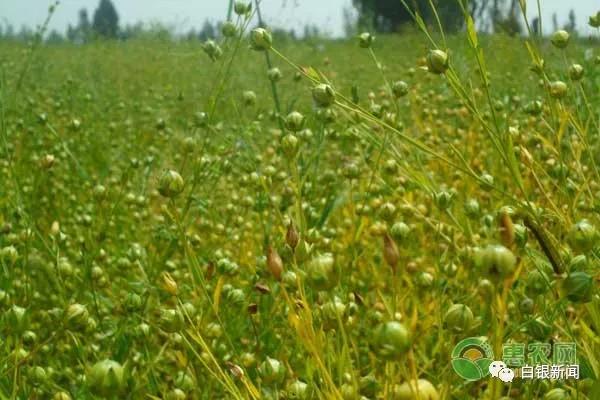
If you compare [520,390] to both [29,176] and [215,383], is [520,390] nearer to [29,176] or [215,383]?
[215,383]

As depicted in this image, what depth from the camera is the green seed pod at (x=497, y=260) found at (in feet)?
1.39

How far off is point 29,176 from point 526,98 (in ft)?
5.09

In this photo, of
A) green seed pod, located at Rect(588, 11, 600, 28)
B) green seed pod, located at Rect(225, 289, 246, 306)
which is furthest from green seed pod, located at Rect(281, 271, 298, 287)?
green seed pod, located at Rect(588, 11, 600, 28)

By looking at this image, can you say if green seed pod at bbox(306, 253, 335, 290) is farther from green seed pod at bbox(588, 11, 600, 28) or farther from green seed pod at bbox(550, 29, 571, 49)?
green seed pod at bbox(588, 11, 600, 28)

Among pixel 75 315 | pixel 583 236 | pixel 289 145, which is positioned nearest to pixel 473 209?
pixel 289 145

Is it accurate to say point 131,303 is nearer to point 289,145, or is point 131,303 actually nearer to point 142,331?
point 142,331

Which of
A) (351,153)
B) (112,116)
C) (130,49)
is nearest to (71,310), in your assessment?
(351,153)

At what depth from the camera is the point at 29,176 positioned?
180 centimetres

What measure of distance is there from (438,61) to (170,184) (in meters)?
0.24

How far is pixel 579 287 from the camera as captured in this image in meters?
0.47

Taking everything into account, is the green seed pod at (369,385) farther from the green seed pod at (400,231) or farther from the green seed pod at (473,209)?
the green seed pod at (473,209)

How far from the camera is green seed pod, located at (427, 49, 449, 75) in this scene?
61 cm

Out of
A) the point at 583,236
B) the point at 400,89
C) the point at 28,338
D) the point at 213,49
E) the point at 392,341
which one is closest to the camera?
the point at 392,341

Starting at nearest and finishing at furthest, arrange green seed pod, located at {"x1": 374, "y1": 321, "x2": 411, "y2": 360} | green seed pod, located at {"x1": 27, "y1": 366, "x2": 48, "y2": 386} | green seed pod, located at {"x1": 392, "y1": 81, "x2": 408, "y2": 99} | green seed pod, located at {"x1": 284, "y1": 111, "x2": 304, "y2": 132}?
green seed pod, located at {"x1": 374, "y1": 321, "x2": 411, "y2": 360}, green seed pod, located at {"x1": 27, "y1": 366, "x2": 48, "y2": 386}, green seed pod, located at {"x1": 284, "y1": 111, "x2": 304, "y2": 132}, green seed pod, located at {"x1": 392, "y1": 81, "x2": 408, "y2": 99}
